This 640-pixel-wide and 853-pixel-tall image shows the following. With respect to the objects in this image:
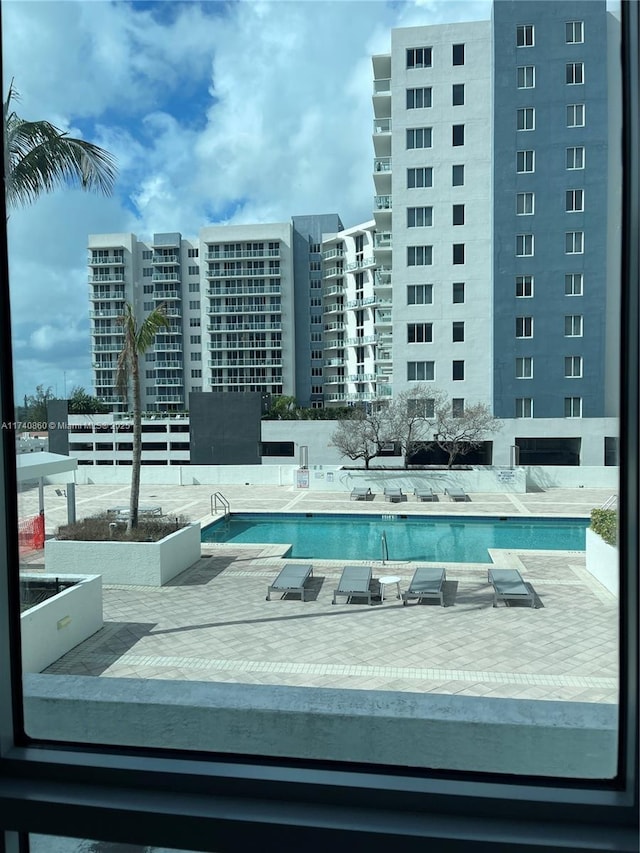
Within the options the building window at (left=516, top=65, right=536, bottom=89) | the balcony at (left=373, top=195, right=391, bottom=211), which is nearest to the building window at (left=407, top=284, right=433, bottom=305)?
the balcony at (left=373, top=195, right=391, bottom=211)

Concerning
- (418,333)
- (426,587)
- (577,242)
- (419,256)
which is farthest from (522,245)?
(577,242)

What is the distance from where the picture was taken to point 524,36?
28.0 feet

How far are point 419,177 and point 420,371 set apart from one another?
563 cm

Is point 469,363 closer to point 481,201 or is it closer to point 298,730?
point 481,201

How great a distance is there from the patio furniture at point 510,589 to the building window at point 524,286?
791 centimetres

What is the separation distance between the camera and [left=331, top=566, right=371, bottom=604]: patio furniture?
5.68 meters

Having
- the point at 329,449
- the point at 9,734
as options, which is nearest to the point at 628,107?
the point at 9,734

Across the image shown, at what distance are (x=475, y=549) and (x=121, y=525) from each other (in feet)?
16.2

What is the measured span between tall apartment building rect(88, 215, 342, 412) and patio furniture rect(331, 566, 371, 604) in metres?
24.4

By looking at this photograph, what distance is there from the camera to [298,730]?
111 centimetres

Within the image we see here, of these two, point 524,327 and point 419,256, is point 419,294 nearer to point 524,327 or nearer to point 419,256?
point 419,256

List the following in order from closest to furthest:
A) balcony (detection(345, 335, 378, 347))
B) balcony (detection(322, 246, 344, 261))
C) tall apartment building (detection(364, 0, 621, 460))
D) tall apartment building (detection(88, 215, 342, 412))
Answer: tall apartment building (detection(364, 0, 621, 460)), balcony (detection(345, 335, 378, 347)), balcony (detection(322, 246, 344, 261)), tall apartment building (detection(88, 215, 342, 412))

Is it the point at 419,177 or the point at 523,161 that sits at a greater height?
the point at 419,177

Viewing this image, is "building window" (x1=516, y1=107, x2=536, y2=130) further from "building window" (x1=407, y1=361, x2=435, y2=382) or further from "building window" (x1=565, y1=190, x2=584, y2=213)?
"building window" (x1=565, y1=190, x2=584, y2=213)
